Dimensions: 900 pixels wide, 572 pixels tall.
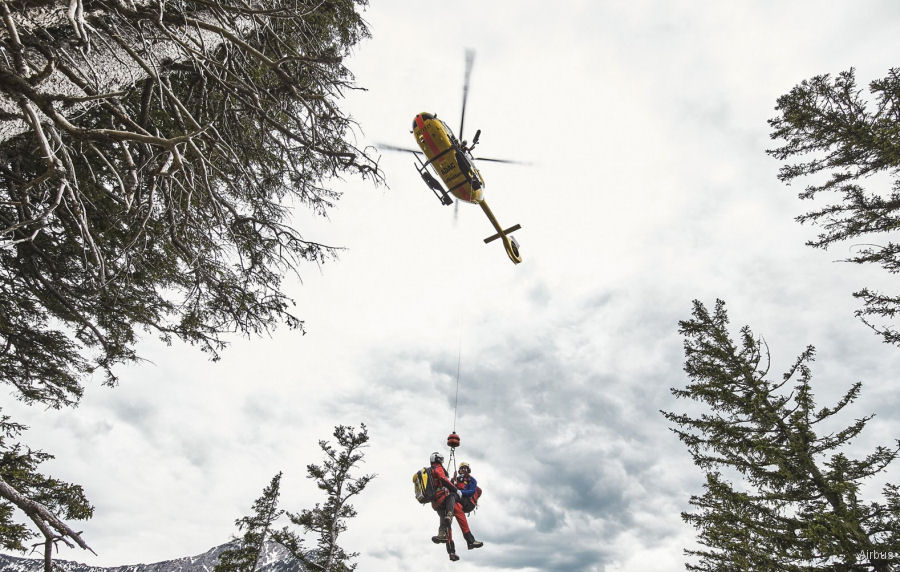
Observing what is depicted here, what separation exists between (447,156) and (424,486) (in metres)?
7.41

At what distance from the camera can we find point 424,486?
7.05 m

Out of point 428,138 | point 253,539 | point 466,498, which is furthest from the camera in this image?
point 253,539

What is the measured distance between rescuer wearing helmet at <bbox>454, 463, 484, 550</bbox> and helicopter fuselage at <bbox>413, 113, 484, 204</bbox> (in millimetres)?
6505

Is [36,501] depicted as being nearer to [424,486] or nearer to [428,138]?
[424,486]

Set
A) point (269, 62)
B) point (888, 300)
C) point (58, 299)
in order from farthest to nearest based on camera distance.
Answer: point (888, 300), point (58, 299), point (269, 62)

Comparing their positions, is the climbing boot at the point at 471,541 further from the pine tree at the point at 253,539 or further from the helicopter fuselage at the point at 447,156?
the pine tree at the point at 253,539

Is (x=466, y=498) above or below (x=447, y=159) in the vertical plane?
below

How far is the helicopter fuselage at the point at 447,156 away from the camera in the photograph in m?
10.3

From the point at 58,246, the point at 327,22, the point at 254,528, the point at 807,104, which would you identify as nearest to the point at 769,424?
the point at 807,104

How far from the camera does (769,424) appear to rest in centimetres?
1007

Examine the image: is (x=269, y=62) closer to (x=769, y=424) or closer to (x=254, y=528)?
(x=769, y=424)

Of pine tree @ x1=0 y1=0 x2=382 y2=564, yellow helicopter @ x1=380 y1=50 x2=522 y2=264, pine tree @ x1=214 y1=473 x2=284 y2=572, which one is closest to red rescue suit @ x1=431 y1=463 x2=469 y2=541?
pine tree @ x1=0 y1=0 x2=382 y2=564

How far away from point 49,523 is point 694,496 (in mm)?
13304

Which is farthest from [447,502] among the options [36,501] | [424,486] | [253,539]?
[253,539]
